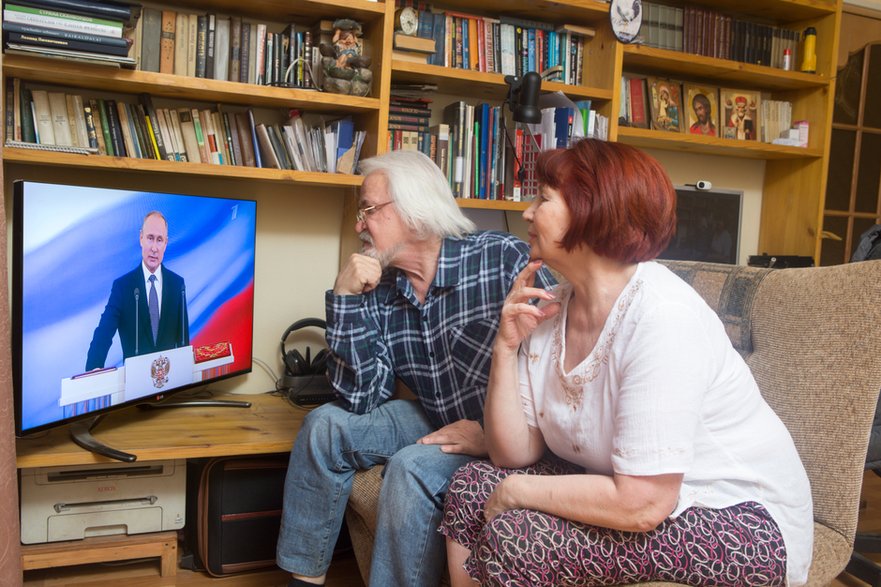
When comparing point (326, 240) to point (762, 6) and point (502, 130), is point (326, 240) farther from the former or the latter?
point (762, 6)

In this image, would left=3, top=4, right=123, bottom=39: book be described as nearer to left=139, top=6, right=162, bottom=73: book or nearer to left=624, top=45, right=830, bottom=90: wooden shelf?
left=139, top=6, right=162, bottom=73: book

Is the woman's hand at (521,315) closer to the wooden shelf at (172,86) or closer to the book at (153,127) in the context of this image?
the wooden shelf at (172,86)

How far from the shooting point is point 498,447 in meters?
1.38

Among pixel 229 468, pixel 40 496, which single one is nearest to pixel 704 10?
pixel 229 468

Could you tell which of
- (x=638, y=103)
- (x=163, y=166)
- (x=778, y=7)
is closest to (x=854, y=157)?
(x=778, y=7)

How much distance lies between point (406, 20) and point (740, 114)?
1.47 metres

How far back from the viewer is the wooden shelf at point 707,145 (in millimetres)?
2721

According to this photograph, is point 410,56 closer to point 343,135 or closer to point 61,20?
point 343,135

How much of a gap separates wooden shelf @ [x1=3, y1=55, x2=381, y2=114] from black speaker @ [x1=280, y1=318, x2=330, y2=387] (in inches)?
26.7

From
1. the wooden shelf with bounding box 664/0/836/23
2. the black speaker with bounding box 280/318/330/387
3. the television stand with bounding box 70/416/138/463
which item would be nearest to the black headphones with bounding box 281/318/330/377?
the black speaker with bounding box 280/318/330/387

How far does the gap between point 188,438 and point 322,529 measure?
460 mm

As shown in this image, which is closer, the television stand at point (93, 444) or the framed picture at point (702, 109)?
the television stand at point (93, 444)

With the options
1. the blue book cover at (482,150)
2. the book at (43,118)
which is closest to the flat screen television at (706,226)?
the blue book cover at (482,150)

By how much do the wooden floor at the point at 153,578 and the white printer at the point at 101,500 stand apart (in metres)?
0.12
